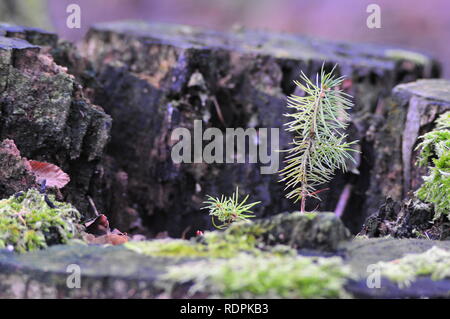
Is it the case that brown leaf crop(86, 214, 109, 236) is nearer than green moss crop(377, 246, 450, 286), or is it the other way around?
green moss crop(377, 246, 450, 286)

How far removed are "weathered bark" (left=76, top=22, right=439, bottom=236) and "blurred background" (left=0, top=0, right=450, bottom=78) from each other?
6094 millimetres

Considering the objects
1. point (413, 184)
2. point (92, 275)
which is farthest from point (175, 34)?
point (92, 275)

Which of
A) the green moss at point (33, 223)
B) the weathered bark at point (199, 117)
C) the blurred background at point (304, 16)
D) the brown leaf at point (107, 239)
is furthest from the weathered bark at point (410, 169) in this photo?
the blurred background at point (304, 16)

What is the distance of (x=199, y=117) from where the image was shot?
157 inches

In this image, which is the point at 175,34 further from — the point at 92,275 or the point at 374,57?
the point at 92,275

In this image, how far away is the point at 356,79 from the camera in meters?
4.53

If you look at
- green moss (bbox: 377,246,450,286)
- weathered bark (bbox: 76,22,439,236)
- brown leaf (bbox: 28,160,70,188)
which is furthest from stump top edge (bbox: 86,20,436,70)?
green moss (bbox: 377,246,450,286)

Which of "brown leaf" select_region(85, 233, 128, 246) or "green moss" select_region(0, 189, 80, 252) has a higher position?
"green moss" select_region(0, 189, 80, 252)

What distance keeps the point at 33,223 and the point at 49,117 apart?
0.98 meters

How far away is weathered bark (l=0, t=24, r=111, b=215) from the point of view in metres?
3.01

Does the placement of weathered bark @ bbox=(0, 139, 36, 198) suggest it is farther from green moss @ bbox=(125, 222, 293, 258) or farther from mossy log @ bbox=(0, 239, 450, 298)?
green moss @ bbox=(125, 222, 293, 258)

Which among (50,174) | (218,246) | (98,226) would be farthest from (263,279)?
(50,174)

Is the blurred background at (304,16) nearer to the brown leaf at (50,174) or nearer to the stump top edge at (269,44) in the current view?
the stump top edge at (269,44)
